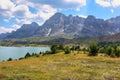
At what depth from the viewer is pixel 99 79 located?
49156mm

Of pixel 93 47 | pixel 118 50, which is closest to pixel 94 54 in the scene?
pixel 93 47

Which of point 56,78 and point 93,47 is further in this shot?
point 93,47

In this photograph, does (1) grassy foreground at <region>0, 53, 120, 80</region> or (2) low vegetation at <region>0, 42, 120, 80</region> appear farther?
(2) low vegetation at <region>0, 42, 120, 80</region>

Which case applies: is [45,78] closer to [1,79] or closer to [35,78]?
[35,78]

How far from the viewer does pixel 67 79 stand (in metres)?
48.1

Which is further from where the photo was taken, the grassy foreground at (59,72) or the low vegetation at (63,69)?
the low vegetation at (63,69)

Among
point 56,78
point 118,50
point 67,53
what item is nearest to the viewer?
point 56,78

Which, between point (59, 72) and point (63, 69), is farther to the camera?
point (63, 69)

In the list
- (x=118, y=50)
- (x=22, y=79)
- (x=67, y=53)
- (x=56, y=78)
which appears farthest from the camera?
(x=67, y=53)

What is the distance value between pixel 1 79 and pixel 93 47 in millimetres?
76424

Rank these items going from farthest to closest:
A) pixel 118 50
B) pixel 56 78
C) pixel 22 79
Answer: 1. pixel 118 50
2. pixel 56 78
3. pixel 22 79

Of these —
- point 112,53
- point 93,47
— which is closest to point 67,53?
point 93,47

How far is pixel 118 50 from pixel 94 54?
1140 cm

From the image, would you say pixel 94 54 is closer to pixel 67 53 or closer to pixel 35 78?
pixel 67 53
